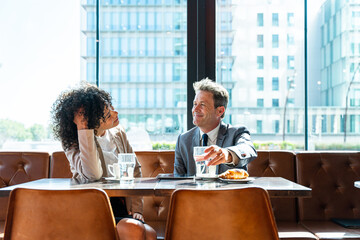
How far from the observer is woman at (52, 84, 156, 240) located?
1.98 metres

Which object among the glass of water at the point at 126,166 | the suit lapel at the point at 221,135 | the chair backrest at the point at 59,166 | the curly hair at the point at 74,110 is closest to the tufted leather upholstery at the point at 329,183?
the suit lapel at the point at 221,135

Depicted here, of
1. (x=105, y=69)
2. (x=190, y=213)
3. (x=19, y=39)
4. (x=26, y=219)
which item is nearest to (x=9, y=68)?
(x=19, y=39)

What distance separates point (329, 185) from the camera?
111 inches

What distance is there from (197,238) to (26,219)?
23.6 inches

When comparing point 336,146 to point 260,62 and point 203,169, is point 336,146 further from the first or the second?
point 203,169

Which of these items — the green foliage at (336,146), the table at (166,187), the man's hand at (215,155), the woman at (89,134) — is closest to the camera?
the table at (166,187)

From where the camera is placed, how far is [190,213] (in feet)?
4.29

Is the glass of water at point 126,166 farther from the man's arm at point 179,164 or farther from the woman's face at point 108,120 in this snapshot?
the man's arm at point 179,164

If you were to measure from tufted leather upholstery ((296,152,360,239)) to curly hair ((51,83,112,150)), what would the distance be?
5.19 ft

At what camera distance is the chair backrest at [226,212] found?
1.29 m

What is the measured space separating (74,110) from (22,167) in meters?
1.13

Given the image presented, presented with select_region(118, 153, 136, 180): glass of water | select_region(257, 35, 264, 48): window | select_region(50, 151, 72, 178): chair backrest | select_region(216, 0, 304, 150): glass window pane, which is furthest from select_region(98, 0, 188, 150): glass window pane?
select_region(118, 153, 136, 180): glass of water

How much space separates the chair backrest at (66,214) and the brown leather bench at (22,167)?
5.14 ft

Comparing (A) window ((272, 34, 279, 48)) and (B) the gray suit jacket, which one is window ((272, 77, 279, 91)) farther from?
(B) the gray suit jacket
